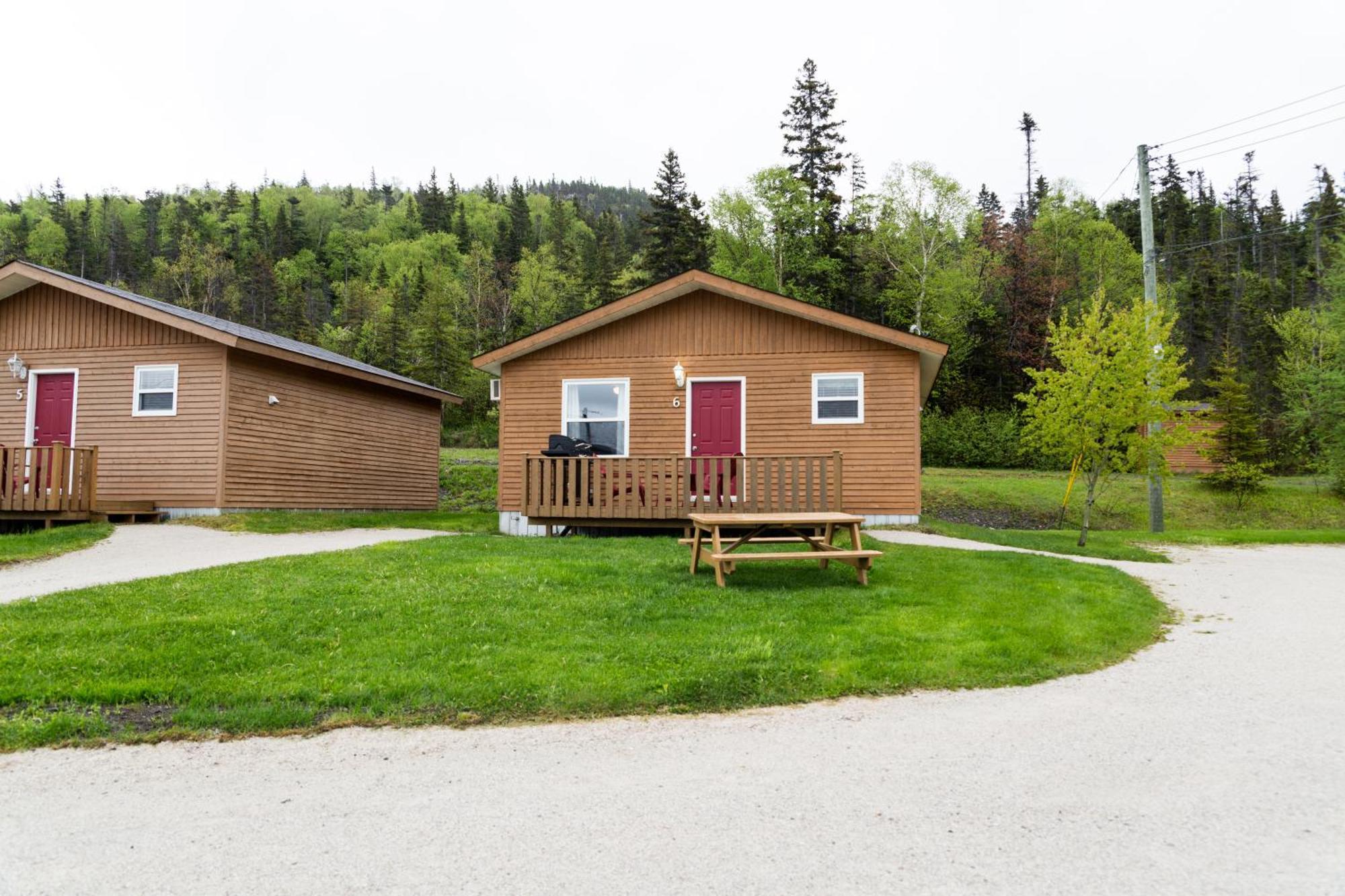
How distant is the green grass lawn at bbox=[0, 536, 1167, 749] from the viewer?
4207 mm

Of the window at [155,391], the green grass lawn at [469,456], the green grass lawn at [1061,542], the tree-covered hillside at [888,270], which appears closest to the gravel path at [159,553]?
the window at [155,391]

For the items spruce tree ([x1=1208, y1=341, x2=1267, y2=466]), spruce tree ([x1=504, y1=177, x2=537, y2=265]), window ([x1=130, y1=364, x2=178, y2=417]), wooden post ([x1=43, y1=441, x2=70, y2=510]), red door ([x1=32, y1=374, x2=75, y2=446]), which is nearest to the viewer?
wooden post ([x1=43, y1=441, x2=70, y2=510])

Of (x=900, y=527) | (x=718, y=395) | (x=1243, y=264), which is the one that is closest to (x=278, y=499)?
(x=718, y=395)

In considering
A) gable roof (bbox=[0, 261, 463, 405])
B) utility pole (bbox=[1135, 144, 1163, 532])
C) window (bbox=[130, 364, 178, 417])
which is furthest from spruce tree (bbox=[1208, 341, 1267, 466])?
window (bbox=[130, 364, 178, 417])

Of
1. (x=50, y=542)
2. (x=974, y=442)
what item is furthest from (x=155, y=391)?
(x=974, y=442)

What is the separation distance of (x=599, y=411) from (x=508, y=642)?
875 cm

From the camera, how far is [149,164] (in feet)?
479

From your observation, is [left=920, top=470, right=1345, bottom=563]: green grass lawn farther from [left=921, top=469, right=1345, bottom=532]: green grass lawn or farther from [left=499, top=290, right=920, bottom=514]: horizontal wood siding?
[left=499, top=290, right=920, bottom=514]: horizontal wood siding

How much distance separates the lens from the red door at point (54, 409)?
47.6 ft

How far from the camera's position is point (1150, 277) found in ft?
55.8

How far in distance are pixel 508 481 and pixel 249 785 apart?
10.7 metres

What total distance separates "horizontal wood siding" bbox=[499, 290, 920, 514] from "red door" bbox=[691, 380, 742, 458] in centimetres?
18

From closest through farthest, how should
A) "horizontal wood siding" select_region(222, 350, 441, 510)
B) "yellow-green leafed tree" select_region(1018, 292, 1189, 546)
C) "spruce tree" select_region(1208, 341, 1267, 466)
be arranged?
1. "yellow-green leafed tree" select_region(1018, 292, 1189, 546)
2. "horizontal wood siding" select_region(222, 350, 441, 510)
3. "spruce tree" select_region(1208, 341, 1267, 466)

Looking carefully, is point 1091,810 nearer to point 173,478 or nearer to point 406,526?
point 406,526
